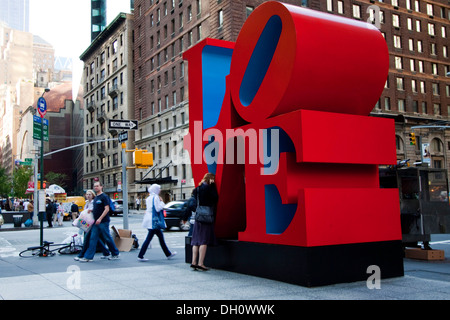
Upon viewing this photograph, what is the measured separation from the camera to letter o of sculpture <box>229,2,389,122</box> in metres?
7.59

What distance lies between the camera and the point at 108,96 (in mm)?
75438

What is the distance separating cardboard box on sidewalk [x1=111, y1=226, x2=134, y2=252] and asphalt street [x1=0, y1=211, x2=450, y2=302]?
115 inches

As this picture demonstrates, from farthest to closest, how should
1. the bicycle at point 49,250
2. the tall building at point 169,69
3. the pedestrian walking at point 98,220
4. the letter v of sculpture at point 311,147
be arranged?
1. the tall building at point 169,69
2. the bicycle at point 49,250
3. the pedestrian walking at point 98,220
4. the letter v of sculpture at point 311,147

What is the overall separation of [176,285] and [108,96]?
71290 millimetres

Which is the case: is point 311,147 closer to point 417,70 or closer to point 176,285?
point 176,285

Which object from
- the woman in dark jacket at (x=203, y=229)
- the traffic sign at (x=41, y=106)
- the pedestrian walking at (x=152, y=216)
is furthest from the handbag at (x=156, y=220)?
the traffic sign at (x=41, y=106)

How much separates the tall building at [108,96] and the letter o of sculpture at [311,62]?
56292 millimetres

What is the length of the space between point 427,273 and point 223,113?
5130 mm

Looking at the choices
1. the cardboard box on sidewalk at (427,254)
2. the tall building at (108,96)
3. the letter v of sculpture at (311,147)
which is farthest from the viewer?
A: the tall building at (108,96)

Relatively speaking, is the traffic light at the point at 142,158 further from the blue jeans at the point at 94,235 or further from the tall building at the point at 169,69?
the tall building at the point at 169,69

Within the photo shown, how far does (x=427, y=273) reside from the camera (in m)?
9.19

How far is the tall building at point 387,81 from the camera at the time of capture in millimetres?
53781
